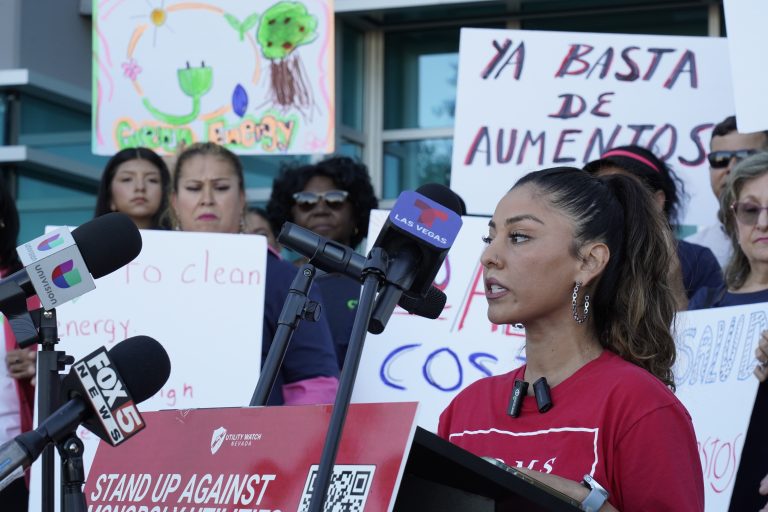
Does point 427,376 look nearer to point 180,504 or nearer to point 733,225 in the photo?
point 733,225

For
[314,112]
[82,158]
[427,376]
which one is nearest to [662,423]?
[427,376]

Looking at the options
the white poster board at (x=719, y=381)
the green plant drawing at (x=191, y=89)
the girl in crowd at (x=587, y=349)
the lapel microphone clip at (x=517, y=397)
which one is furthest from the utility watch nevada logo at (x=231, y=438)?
the green plant drawing at (x=191, y=89)

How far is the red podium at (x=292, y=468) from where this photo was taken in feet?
6.54

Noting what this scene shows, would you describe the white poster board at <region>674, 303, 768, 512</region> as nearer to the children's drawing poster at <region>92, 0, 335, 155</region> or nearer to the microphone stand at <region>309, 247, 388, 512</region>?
the microphone stand at <region>309, 247, 388, 512</region>

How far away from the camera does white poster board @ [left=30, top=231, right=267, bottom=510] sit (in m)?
4.23

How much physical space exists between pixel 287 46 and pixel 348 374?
Answer: 3912mm

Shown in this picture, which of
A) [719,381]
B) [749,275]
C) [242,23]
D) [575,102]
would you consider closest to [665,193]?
[749,275]

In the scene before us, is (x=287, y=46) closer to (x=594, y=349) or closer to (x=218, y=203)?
(x=218, y=203)

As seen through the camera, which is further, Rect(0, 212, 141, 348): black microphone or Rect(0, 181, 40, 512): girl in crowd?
Rect(0, 181, 40, 512): girl in crowd

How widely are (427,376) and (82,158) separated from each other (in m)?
4.01

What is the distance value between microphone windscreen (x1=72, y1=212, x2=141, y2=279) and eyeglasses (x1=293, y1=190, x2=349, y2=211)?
267cm

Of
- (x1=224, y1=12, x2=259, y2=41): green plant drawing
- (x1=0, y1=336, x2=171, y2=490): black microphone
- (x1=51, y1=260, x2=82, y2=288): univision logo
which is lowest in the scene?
(x1=0, y1=336, x2=171, y2=490): black microphone

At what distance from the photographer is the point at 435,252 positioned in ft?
7.23

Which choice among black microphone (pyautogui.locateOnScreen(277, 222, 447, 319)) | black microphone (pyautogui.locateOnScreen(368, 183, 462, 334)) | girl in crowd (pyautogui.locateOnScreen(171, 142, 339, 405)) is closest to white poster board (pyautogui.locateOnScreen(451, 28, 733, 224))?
girl in crowd (pyautogui.locateOnScreen(171, 142, 339, 405))
